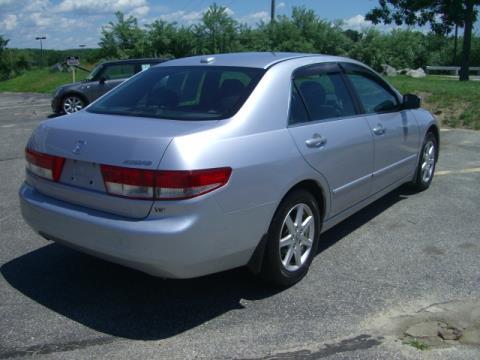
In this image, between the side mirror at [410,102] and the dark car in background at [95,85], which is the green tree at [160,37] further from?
the side mirror at [410,102]

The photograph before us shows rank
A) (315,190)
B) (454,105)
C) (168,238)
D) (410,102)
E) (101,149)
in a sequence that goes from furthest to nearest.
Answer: (454,105)
(410,102)
(315,190)
(101,149)
(168,238)

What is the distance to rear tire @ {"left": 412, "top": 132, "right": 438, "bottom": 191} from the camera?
6.13 metres

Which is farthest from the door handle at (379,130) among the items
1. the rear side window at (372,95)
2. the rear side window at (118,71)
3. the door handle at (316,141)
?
the rear side window at (118,71)

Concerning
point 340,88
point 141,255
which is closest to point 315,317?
point 141,255

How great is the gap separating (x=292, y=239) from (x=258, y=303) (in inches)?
19.7

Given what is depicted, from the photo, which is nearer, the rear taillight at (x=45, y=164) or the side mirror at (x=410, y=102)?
the rear taillight at (x=45, y=164)

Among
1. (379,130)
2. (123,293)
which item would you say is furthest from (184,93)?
(379,130)

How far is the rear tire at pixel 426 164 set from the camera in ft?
20.1

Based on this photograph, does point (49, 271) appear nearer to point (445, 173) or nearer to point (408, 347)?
point (408, 347)

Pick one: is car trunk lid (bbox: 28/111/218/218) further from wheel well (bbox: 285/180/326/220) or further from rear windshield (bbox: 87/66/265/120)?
wheel well (bbox: 285/180/326/220)

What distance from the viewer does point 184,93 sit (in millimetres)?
3980

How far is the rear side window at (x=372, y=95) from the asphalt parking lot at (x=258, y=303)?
1137 mm

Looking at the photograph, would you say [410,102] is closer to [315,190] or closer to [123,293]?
[315,190]

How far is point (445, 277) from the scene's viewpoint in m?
4.03
